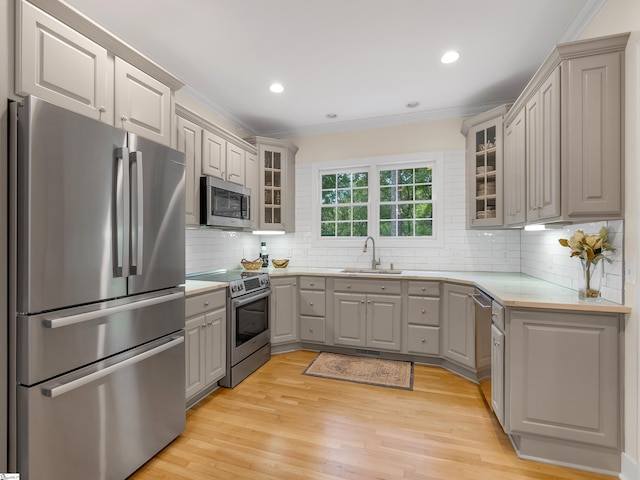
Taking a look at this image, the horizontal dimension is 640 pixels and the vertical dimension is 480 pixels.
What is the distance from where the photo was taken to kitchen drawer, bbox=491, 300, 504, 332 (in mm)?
2141

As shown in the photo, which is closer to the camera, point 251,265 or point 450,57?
point 450,57

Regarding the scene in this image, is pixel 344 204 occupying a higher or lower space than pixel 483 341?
higher

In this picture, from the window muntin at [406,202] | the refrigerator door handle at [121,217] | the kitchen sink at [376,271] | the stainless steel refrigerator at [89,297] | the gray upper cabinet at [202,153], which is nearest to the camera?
the stainless steel refrigerator at [89,297]

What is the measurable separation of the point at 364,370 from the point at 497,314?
153cm

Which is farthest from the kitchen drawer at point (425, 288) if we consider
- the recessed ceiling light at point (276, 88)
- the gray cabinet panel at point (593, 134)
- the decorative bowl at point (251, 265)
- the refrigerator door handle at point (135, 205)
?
the refrigerator door handle at point (135, 205)

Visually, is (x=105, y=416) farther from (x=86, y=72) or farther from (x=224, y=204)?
(x=224, y=204)

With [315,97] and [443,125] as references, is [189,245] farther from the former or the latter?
[443,125]

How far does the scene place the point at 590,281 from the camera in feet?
6.83

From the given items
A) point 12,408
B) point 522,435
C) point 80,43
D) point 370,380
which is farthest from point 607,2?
point 12,408

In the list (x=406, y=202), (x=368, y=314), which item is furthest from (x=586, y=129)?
(x=368, y=314)

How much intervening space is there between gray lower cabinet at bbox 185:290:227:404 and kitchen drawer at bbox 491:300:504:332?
2200mm

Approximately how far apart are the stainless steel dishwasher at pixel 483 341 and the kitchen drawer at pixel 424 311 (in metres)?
0.53

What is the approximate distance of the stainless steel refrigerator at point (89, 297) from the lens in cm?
136

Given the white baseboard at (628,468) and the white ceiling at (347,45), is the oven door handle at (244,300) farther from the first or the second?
the white baseboard at (628,468)
